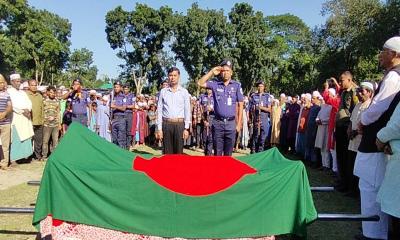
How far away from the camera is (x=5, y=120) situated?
7707 millimetres

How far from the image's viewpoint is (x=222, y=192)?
10.6 feet

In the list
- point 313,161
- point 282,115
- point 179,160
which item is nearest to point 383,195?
point 179,160

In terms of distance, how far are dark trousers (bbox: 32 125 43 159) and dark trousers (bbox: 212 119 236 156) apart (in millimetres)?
4871

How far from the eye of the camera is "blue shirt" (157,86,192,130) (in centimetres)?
622

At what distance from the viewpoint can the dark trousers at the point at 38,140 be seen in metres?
9.05

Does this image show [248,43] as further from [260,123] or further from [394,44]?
[394,44]

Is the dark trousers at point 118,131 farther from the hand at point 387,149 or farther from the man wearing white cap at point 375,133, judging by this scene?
the hand at point 387,149

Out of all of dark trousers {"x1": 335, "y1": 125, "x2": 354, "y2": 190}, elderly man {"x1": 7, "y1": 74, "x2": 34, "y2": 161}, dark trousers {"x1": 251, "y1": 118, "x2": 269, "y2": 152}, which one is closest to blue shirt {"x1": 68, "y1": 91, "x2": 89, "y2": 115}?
elderly man {"x1": 7, "y1": 74, "x2": 34, "y2": 161}

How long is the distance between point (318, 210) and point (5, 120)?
5.83 meters

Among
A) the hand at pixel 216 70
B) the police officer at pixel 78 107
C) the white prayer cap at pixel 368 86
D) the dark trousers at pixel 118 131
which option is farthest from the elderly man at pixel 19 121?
the white prayer cap at pixel 368 86

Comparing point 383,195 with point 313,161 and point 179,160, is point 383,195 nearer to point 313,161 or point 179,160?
point 179,160

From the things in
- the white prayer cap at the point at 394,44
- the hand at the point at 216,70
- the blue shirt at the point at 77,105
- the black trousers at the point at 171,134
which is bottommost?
the black trousers at the point at 171,134

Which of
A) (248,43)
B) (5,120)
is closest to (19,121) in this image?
(5,120)

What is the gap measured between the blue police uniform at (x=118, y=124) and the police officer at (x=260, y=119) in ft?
10.6
